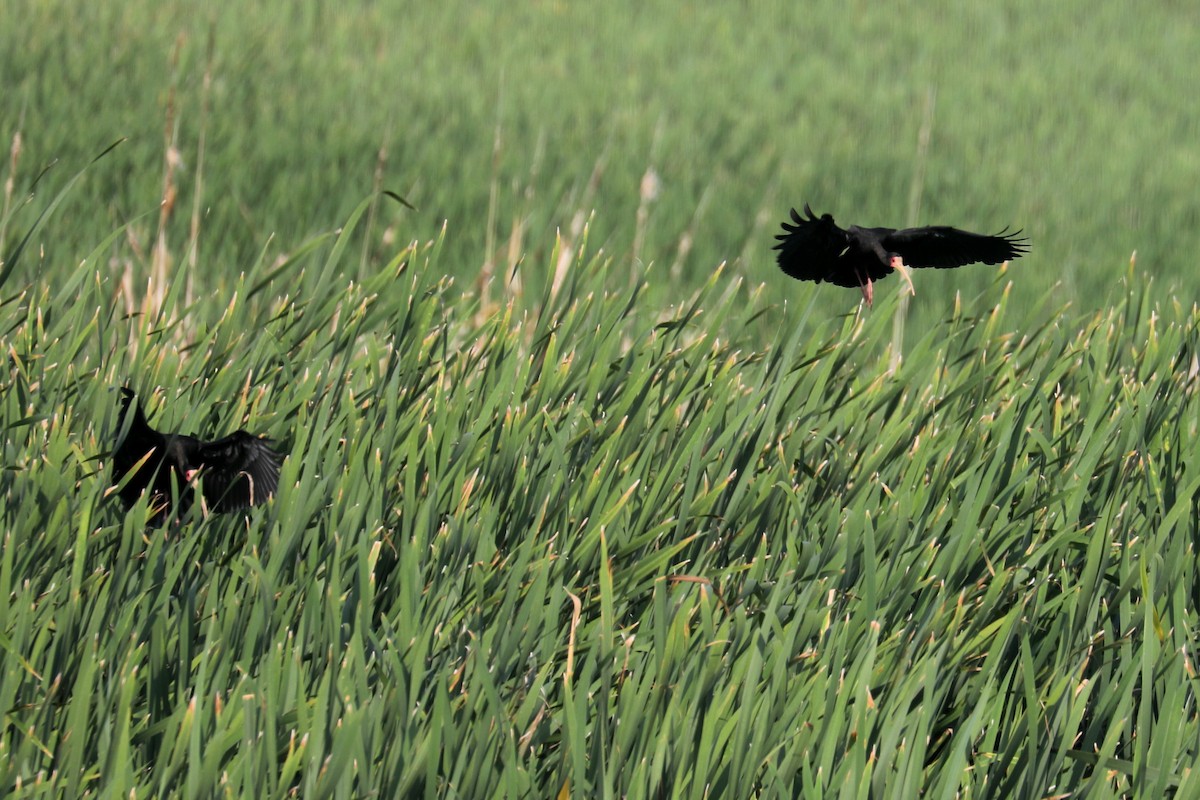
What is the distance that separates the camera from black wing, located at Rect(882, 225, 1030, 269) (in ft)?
7.01

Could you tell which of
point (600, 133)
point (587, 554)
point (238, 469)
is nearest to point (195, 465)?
point (238, 469)

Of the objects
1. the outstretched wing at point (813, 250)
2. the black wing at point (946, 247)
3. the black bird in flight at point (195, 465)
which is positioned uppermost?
the black wing at point (946, 247)

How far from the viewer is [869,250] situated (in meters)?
2.16

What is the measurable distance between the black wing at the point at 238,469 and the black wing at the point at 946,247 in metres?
1.02

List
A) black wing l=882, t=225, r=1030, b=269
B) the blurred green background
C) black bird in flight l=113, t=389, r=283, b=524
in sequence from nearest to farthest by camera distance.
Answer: black bird in flight l=113, t=389, r=283, b=524, black wing l=882, t=225, r=1030, b=269, the blurred green background

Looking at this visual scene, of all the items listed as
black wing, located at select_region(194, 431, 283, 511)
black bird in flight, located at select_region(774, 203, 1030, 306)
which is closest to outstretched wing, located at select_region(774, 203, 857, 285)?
black bird in flight, located at select_region(774, 203, 1030, 306)

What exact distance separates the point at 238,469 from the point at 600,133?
408 cm

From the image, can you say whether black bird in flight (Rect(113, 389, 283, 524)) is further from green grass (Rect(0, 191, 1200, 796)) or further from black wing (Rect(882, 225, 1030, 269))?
black wing (Rect(882, 225, 1030, 269))

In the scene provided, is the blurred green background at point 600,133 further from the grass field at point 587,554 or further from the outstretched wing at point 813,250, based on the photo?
the grass field at point 587,554

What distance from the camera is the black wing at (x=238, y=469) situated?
1727 millimetres

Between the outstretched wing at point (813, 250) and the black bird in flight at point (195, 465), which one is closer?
the black bird in flight at point (195, 465)

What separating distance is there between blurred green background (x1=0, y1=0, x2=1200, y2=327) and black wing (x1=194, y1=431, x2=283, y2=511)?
0.95m

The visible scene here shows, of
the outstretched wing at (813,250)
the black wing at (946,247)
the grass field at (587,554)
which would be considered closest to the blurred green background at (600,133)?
the outstretched wing at (813,250)

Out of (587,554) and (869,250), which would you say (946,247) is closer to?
(869,250)
